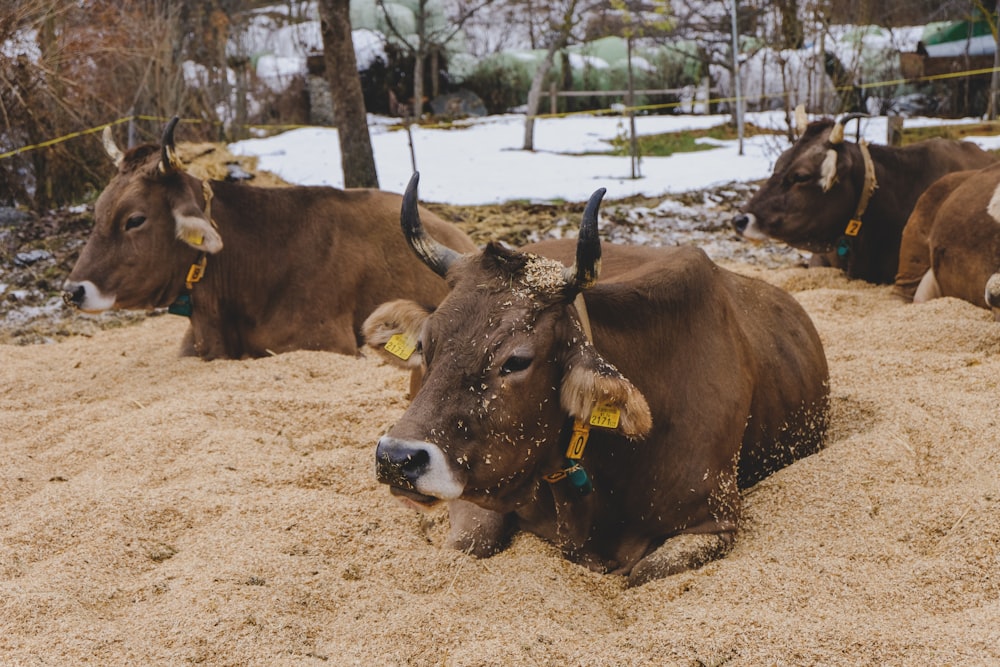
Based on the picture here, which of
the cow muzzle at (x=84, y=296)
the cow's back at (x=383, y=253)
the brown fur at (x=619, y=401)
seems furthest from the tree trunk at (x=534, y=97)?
the brown fur at (x=619, y=401)

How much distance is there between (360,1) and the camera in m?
26.7

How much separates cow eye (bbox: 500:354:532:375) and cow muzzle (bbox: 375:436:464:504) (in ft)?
1.07

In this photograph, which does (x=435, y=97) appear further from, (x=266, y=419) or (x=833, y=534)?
(x=833, y=534)

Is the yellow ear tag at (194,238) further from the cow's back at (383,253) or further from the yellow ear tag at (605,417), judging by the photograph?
the yellow ear tag at (605,417)

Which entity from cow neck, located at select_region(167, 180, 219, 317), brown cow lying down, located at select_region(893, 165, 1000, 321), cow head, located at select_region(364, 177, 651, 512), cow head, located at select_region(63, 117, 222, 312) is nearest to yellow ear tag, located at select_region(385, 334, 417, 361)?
cow head, located at select_region(364, 177, 651, 512)

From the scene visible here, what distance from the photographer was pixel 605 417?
293 centimetres

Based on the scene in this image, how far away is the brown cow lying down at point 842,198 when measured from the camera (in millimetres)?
7910

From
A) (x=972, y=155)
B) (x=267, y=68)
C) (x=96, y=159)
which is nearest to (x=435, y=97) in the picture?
(x=267, y=68)

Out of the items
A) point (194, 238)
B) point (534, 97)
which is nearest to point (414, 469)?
point (194, 238)

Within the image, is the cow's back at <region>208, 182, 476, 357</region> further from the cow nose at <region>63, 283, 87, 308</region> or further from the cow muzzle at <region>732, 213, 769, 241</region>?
the cow muzzle at <region>732, 213, 769, 241</region>

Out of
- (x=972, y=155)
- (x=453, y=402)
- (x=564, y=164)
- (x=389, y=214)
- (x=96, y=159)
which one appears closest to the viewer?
(x=453, y=402)

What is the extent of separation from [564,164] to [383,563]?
485 inches

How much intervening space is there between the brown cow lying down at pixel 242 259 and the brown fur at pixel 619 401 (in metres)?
2.73

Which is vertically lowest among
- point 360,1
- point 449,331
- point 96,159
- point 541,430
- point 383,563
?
point 383,563
